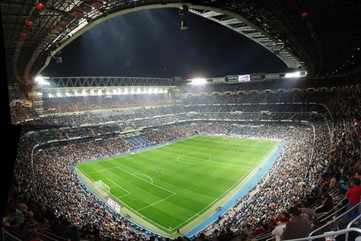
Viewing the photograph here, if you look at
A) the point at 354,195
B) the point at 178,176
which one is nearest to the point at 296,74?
the point at 178,176

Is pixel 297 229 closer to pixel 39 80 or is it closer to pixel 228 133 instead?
pixel 39 80

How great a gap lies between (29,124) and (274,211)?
684 inches

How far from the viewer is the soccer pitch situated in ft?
51.1

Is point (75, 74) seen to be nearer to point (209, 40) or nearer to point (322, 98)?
point (209, 40)

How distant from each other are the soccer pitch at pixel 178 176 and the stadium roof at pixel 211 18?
9.42 metres

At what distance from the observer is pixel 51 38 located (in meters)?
15.2

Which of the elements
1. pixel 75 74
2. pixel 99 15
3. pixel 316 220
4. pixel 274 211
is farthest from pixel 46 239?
pixel 75 74

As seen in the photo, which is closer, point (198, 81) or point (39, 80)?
point (39, 80)

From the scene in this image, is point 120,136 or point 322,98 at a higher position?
point 322,98

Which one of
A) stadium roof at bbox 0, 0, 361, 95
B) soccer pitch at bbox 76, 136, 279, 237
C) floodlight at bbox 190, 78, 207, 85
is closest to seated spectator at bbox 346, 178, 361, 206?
stadium roof at bbox 0, 0, 361, 95

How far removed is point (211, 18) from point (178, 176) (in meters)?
11.9

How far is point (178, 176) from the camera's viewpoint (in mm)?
21922

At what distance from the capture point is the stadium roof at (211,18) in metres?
11.2

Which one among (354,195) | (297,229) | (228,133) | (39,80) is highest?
A: (39,80)
